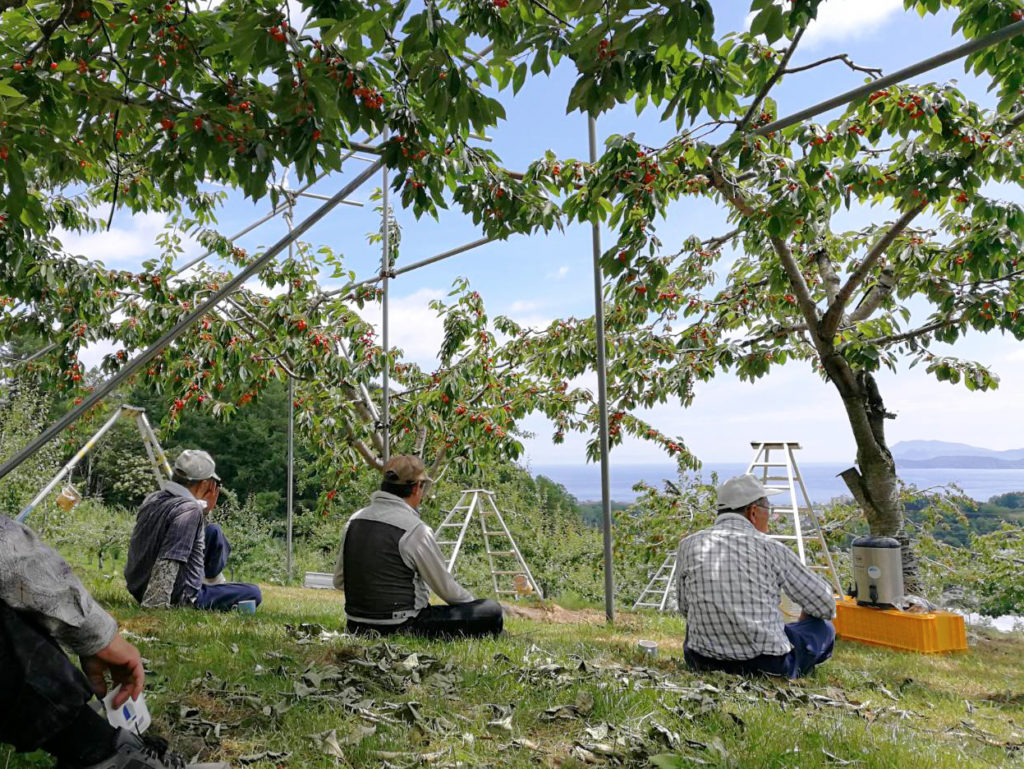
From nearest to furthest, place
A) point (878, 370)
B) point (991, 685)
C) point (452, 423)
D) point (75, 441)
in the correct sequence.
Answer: point (991, 685) < point (878, 370) < point (75, 441) < point (452, 423)

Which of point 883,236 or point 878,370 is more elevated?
point 883,236

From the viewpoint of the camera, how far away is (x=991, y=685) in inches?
183

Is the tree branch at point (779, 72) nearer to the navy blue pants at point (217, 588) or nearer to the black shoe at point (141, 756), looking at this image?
the black shoe at point (141, 756)

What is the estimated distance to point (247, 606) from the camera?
4.90 meters

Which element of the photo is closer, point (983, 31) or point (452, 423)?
point (983, 31)

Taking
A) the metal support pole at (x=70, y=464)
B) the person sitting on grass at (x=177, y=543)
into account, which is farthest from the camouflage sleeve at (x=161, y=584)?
the metal support pole at (x=70, y=464)

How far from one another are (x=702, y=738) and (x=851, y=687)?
1987 millimetres

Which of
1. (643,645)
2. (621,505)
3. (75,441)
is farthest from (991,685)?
(75,441)

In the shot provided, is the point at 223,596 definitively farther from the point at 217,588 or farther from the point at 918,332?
the point at 918,332

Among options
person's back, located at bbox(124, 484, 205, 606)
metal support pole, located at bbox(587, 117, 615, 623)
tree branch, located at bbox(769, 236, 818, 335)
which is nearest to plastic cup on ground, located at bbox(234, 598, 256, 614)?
person's back, located at bbox(124, 484, 205, 606)

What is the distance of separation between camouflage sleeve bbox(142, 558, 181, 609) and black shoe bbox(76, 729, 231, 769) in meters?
2.87

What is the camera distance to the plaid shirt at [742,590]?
3414mm

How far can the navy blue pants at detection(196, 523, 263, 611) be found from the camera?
4758mm

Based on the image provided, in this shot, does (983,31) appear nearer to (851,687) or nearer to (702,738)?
(851,687)
